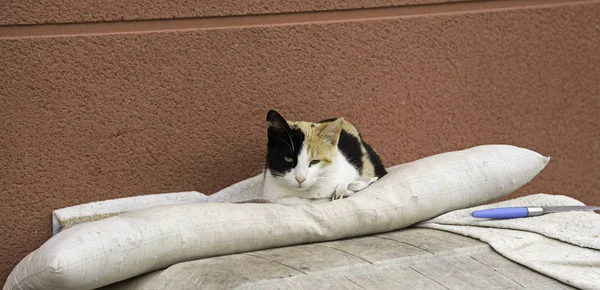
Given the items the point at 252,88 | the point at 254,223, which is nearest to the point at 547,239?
the point at 254,223

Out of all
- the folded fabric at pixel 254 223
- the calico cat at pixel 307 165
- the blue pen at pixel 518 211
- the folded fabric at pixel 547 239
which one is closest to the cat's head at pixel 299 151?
the calico cat at pixel 307 165

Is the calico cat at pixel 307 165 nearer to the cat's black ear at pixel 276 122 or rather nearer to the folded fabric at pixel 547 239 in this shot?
the cat's black ear at pixel 276 122

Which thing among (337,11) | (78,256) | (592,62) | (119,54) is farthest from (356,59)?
(78,256)

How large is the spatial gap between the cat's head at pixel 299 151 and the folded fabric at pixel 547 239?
14.4 inches

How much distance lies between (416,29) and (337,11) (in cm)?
34

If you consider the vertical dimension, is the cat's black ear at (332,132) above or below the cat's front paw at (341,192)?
above

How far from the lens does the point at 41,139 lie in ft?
9.39

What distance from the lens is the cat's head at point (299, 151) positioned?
280 cm

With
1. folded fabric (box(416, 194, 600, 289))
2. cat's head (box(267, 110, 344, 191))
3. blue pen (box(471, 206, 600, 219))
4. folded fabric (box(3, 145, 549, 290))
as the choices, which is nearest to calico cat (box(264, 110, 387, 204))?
cat's head (box(267, 110, 344, 191))

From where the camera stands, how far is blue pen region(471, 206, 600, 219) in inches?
107

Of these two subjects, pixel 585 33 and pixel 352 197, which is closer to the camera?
pixel 352 197

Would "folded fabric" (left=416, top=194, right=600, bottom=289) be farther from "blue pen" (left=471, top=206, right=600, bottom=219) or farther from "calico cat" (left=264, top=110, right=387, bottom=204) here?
"calico cat" (left=264, top=110, right=387, bottom=204)

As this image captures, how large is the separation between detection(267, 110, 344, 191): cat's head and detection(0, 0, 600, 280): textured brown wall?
368 mm

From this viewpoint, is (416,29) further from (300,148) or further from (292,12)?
(300,148)
